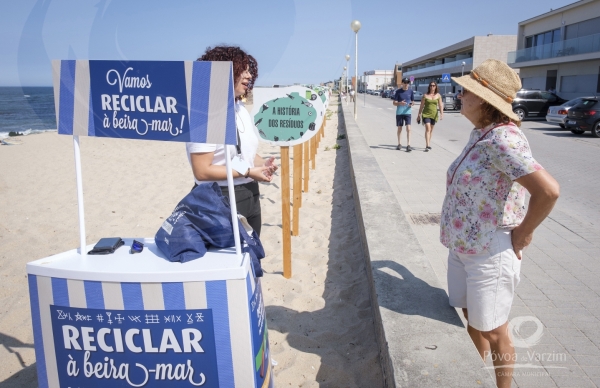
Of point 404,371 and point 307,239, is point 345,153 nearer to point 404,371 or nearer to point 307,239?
point 307,239

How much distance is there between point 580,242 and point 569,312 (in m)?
1.91

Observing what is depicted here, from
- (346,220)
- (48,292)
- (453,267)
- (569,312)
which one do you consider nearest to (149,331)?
(48,292)

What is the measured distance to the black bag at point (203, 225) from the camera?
2.10 metres

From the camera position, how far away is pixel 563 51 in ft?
111

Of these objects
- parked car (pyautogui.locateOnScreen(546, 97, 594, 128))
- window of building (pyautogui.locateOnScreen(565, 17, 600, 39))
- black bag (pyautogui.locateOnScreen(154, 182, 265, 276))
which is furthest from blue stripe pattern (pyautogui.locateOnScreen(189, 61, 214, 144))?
window of building (pyautogui.locateOnScreen(565, 17, 600, 39))

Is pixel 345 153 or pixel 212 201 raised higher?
pixel 212 201

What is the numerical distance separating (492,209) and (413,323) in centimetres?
78

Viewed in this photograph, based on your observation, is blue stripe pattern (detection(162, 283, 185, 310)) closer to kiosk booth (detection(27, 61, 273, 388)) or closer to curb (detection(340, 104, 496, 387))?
kiosk booth (detection(27, 61, 273, 388))

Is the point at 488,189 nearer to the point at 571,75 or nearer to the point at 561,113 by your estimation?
the point at 561,113

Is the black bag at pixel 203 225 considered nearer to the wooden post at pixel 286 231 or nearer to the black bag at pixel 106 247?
the black bag at pixel 106 247

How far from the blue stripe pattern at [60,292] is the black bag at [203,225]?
42 centimetres

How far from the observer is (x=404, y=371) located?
2164 millimetres

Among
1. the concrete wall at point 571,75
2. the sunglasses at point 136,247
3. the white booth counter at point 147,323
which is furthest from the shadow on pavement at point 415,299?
the concrete wall at point 571,75

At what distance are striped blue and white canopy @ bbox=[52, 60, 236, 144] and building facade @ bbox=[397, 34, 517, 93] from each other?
3899 centimetres
